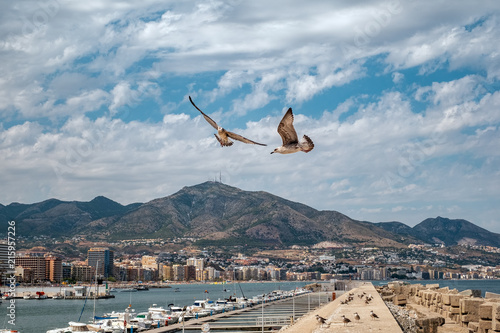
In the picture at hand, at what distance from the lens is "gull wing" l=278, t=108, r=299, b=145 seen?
907 cm

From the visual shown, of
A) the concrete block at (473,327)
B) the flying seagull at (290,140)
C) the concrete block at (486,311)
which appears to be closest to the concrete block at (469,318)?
the concrete block at (473,327)

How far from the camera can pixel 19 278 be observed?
145 meters

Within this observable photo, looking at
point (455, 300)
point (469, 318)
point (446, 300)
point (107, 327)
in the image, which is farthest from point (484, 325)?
point (107, 327)

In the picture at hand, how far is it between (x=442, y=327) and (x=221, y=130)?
12549 millimetres

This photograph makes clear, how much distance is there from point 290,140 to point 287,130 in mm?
193

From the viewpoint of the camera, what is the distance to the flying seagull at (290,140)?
29.9 ft

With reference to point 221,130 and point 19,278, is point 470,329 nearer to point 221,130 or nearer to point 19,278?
point 221,130

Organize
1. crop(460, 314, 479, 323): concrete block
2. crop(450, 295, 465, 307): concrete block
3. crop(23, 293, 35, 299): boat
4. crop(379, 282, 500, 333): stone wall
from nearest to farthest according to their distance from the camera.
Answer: crop(379, 282, 500, 333): stone wall → crop(460, 314, 479, 323): concrete block → crop(450, 295, 465, 307): concrete block → crop(23, 293, 35, 299): boat

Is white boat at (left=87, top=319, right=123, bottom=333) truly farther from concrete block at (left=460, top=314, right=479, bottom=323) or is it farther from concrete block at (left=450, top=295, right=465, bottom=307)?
concrete block at (left=460, top=314, right=479, bottom=323)

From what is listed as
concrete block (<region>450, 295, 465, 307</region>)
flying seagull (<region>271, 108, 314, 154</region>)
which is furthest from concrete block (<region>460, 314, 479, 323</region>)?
flying seagull (<region>271, 108, 314, 154</region>)

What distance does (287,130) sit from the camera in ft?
30.2

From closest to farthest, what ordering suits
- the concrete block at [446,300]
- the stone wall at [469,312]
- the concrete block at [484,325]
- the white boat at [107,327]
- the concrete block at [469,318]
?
the stone wall at [469,312]
the concrete block at [484,325]
the concrete block at [469,318]
the concrete block at [446,300]
the white boat at [107,327]

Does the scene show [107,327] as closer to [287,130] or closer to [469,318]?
[469,318]

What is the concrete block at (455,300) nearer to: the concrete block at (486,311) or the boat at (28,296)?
the concrete block at (486,311)
